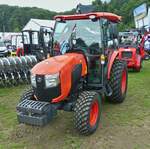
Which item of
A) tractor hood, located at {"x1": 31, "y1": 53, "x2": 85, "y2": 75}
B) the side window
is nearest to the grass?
tractor hood, located at {"x1": 31, "y1": 53, "x2": 85, "y2": 75}

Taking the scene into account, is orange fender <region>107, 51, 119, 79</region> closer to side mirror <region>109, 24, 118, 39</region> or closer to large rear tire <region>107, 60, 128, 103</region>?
large rear tire <region>107, 60, 128, 103</region>

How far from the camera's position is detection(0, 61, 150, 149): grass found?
19.2 ft

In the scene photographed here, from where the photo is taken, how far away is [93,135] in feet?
20.4

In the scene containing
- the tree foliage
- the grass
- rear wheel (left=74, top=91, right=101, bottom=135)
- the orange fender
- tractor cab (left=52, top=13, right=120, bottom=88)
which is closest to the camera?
the grass

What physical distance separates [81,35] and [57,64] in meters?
1.23

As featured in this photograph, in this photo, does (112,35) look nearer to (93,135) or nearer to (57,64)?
(57,64)

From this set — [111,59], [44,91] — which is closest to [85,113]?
[44,91]

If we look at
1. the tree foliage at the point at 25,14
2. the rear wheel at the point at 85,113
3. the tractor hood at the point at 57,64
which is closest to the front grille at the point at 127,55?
the tractor hood at the point at 57,64

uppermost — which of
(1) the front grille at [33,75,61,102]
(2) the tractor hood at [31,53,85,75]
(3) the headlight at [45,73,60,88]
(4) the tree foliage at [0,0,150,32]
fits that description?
(4) the tree foliage at [0,0,150,32]

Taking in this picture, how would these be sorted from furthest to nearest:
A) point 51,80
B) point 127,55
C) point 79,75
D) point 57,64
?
point 127,55, point 79,75, point 57,64, point 51,80

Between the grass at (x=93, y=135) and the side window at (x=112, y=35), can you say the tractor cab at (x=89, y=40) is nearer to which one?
the side window at (x=112, y=35)

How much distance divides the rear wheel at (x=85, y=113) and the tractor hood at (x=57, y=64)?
0.61 metres

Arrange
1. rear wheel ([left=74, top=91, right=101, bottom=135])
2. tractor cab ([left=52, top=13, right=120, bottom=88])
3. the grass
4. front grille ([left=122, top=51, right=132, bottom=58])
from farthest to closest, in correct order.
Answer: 1. front grille ([left=122, top=51, right=132, bottom=58])
2. tractor cab ([left=52, top=13, right=120, bottom=88])
3. rear wheel ([left=74, top=91, right=101, bottom=135])
4. the grass

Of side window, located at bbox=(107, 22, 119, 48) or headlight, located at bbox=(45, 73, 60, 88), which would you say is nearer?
headlight, located at bbox=(45, 73, 60, 88)
